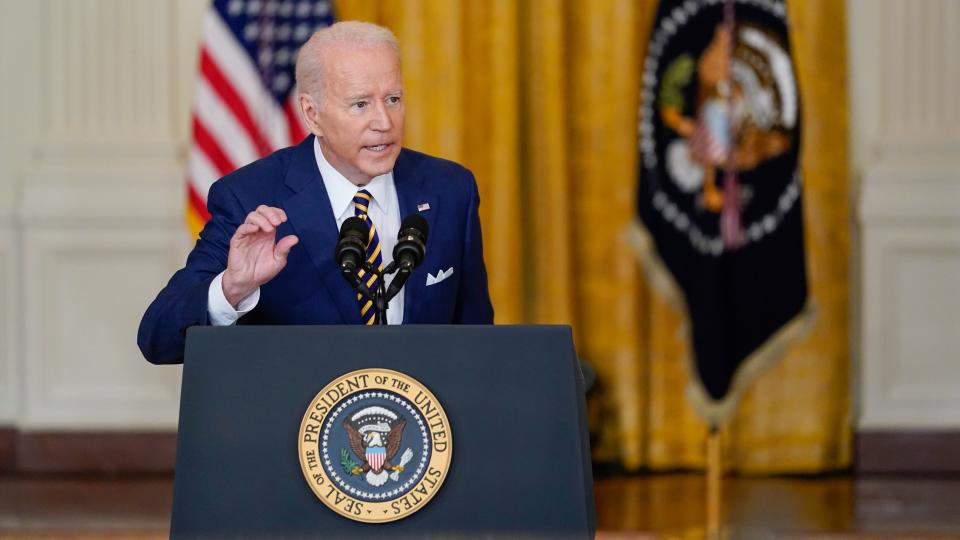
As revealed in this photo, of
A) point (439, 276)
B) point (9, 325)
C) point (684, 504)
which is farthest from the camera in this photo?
point (9, 325)

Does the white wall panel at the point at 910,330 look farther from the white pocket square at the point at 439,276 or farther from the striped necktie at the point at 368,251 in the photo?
the striped necktie at the point at 368,251

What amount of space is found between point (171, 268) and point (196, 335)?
3.64 m

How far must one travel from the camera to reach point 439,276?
2516mm

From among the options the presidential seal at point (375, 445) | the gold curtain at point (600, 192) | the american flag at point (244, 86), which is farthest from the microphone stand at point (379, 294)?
the gold curtain at point (600, 192)

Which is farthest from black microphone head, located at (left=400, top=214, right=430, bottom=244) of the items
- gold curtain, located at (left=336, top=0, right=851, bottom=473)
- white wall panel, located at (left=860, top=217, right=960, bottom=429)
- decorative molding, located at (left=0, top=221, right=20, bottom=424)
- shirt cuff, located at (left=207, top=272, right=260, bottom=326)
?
decorative molding, located at (left=0, top=221, right=20, bottom=424)

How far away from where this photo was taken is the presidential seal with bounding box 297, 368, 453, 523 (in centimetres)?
179

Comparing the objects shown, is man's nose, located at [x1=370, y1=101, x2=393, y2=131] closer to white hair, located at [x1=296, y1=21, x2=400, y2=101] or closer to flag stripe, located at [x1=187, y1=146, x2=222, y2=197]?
white hair, located at [x1=296, y1=21, x2=400, y2=101]

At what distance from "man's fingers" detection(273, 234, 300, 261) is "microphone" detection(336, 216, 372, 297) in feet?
0.34

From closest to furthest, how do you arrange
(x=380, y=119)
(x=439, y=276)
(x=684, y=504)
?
1. (x=380, y=119)
2. (x=439, y=276)
3. (x=684, y=504)

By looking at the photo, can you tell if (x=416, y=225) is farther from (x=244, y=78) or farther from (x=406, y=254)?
(x=244, y=78)

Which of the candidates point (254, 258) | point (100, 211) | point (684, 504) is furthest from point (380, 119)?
point (100, 211)

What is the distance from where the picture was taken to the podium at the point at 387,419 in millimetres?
1801

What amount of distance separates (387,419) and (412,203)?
0.85m

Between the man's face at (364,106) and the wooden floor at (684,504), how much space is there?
1987 millimetres
